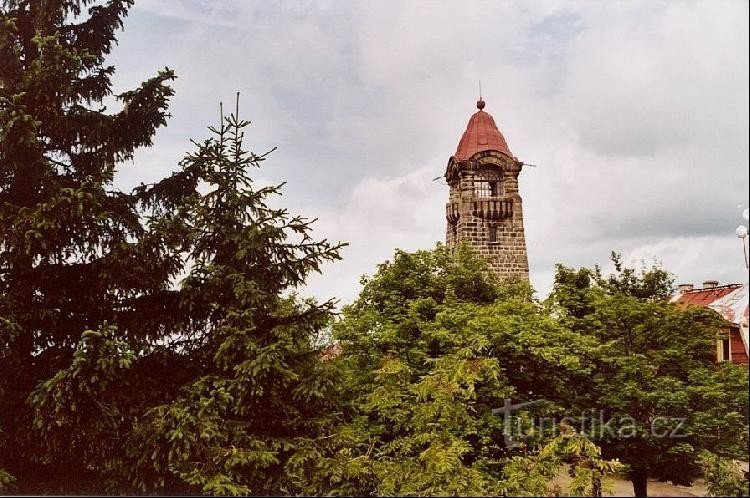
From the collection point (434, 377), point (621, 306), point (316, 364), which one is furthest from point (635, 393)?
point (316, 364)

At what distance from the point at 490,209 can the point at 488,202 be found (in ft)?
0.98

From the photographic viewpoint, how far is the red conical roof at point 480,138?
2633 cm

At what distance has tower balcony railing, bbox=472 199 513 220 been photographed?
25.4m

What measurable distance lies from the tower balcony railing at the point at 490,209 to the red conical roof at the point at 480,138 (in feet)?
7.00

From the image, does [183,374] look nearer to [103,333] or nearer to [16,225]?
[103,333]

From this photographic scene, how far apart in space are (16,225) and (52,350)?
78.1 inches

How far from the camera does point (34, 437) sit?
890cm

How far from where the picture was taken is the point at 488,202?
1000 inches

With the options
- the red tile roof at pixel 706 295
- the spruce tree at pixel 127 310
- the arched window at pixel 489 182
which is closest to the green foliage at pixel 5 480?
the spruce tree at pixel 127 310

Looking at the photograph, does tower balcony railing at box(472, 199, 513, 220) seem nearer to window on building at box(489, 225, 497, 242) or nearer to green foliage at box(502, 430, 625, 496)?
window on building at box(489, 225, 497, 242)

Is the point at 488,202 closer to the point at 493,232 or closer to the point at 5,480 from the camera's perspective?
the point at 493,232

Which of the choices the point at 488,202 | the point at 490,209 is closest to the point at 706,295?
the point at 490,209

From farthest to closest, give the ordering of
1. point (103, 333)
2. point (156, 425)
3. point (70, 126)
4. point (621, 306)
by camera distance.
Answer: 1. point (621, 306)
2. point (70, 126)
3. point (156, 425)
4. point (103, 333)

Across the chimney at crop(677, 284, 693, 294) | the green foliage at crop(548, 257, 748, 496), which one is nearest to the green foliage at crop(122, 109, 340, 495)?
the green foliage at crop(548, 257, 748, 496)
